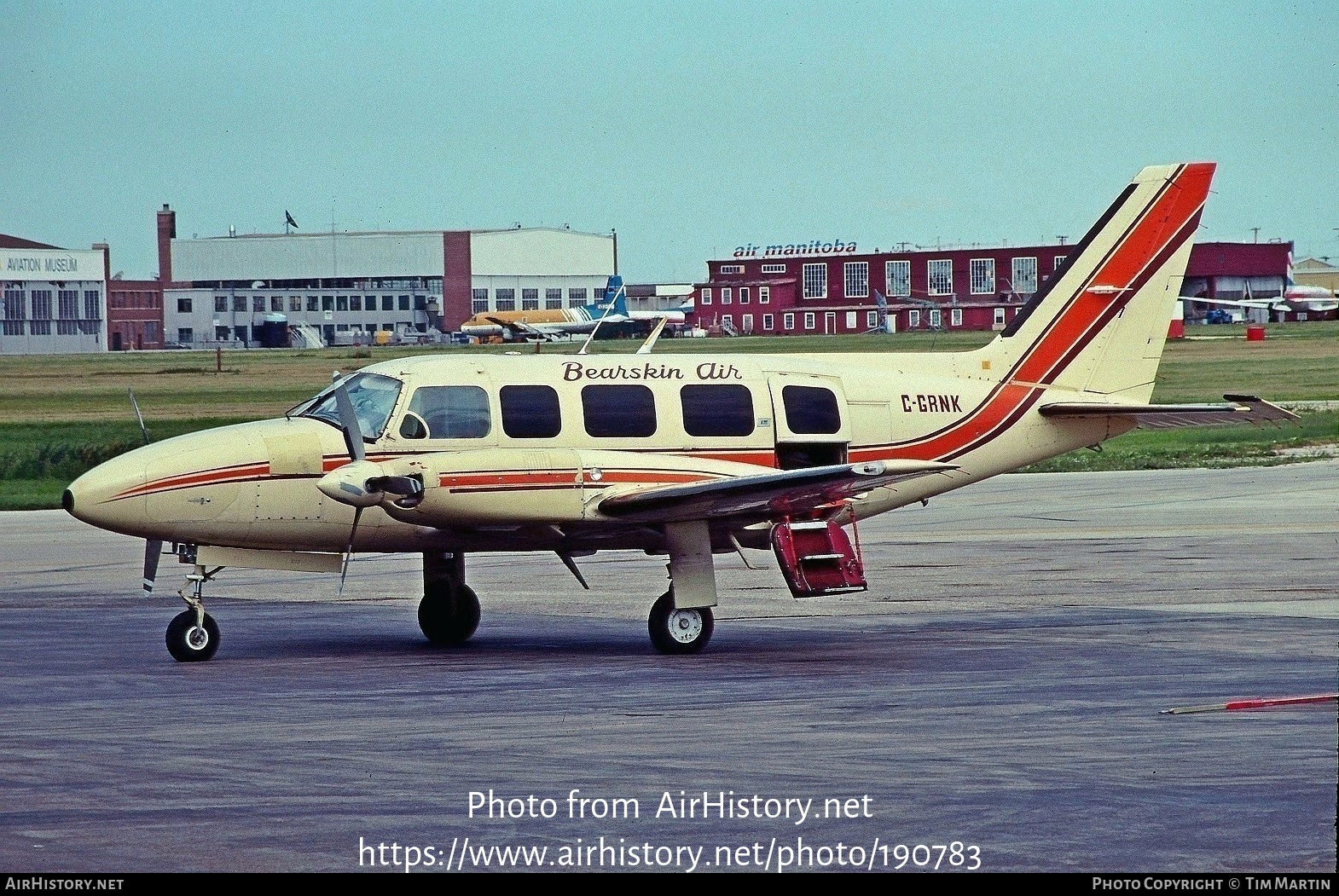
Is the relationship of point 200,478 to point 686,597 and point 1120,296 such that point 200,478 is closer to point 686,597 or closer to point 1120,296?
point 686,597

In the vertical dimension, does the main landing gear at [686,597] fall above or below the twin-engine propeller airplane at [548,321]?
below

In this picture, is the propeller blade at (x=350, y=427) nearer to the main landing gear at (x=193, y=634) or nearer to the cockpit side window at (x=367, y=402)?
the cockpit side window at (x=367, y=402)

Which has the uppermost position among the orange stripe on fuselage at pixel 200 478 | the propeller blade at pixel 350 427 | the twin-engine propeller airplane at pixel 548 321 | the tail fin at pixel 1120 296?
the twin-engine propeller airplane at pixel 548 321

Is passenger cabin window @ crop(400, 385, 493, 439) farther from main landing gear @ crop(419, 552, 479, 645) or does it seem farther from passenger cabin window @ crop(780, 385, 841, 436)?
passenger cabin window @ crop(780, 385, 841, 436)

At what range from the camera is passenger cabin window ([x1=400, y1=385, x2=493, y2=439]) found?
A: 17.8 meters

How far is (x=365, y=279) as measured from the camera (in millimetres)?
170375

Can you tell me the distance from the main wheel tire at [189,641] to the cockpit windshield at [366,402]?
8.13 feet

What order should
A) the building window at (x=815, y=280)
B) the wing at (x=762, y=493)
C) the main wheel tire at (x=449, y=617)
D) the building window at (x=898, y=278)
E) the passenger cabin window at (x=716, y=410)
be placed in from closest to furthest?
1. the wing at (x=762, y=493)
2. the passenger cabin window at (x=716, y=410)
3. the main wheel tire at (x=449, y=617)
4. the building window at (x=898, y=278)
5. the building window at (x=815, y=280)

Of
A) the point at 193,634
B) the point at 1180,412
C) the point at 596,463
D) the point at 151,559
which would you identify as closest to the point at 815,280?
the point at 1180,412

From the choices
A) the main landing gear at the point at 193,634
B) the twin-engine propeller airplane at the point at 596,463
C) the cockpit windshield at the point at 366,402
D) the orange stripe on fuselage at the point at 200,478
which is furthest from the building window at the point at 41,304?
the orange stripe on fuselage at the point at 200,478

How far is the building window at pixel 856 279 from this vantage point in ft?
494

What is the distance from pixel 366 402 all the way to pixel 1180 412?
9219 millimetres

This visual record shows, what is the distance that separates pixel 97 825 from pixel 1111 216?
14928mm

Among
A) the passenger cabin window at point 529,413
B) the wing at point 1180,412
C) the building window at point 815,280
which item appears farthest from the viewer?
the building window at point 815,280
